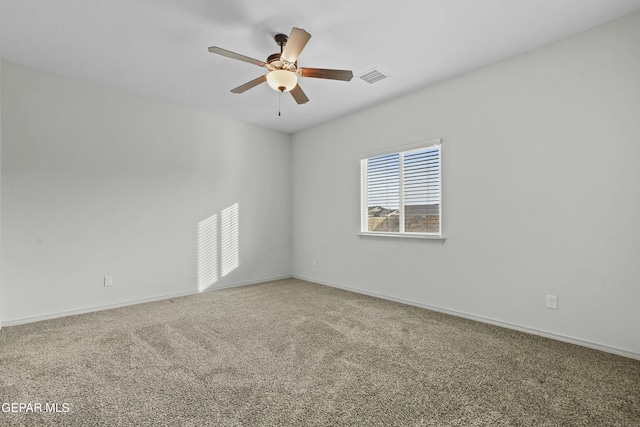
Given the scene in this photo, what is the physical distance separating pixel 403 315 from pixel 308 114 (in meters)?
3.09

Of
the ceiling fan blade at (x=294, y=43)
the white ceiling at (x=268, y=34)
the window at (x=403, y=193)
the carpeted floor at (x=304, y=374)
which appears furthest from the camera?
Result: the window at (x=403, y=193)

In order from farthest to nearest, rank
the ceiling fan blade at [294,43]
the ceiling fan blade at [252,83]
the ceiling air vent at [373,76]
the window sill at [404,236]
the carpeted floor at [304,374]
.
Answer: the window sill at [404,236]
the ceiling air vent at [373,76]
the ceiling fan blade at [252,83]
the ceiling fan blade at [294,43]
the carpeted floor at [304,374]

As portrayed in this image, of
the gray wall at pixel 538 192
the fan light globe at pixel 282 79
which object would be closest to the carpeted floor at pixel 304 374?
the gray wall at pixel 538 192

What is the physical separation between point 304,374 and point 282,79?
2.22 metres

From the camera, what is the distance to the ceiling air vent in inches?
132

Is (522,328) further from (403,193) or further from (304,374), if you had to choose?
(304,374)

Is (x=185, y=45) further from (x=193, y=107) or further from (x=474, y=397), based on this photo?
(x=474, y=397)

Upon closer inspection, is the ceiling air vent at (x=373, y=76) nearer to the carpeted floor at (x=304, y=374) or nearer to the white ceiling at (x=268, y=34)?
the white ceiling at (x=268, y=34)

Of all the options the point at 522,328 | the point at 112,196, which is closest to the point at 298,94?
the point at 112,196

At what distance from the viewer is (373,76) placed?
3455 millimetres

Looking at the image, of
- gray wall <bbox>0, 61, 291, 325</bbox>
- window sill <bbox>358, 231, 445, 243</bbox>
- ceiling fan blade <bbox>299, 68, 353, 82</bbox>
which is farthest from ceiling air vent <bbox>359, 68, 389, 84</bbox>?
gray wall <bbox>0, 61, 291, 325</bbox>

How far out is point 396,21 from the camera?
2518 mm

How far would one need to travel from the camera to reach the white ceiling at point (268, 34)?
234 cm

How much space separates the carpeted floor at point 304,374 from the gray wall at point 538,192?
373 mm
